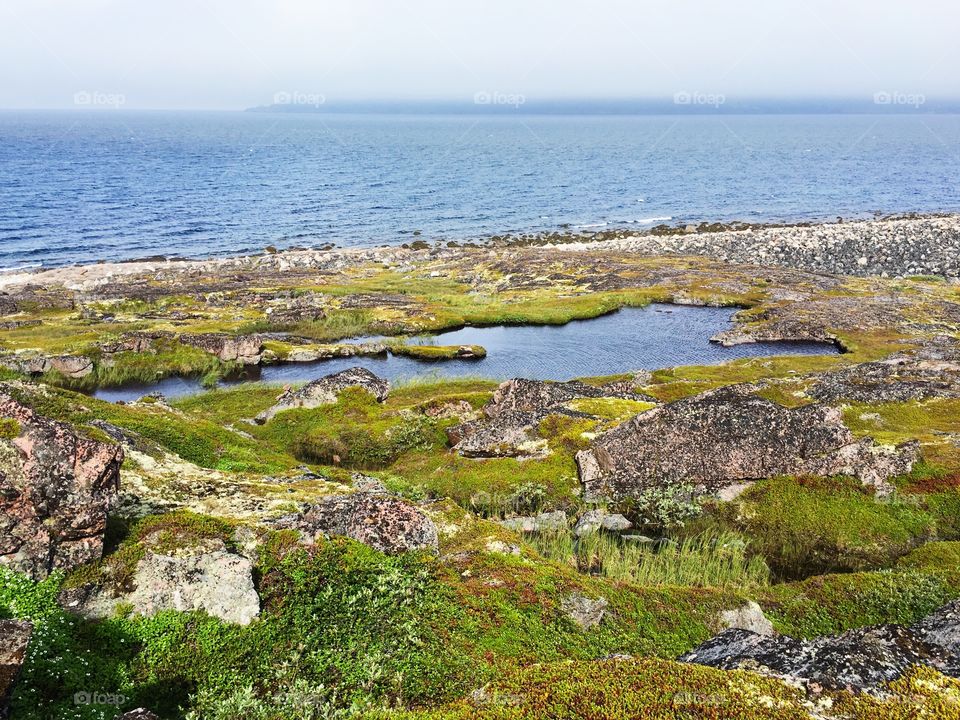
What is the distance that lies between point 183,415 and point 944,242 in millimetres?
137296

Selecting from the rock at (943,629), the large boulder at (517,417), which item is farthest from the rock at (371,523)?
the large boulder at (517,417)

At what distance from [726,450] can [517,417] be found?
1252 centimetres

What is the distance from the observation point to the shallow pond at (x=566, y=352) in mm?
65938

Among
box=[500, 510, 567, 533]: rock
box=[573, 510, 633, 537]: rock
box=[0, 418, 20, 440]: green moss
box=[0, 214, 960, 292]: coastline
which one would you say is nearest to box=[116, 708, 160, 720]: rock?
box=[0, 418, 20, 440]: green moss

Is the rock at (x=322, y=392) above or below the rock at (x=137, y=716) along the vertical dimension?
below

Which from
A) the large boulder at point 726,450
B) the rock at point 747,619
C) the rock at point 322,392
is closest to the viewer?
the rock at point 747,619

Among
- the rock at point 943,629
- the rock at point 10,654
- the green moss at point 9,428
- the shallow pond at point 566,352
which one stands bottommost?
the shallow pond at point 566,352

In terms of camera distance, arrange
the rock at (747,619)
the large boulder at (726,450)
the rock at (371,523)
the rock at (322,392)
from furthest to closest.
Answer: the rock at (322,392)
the large boulder at (726,450)
the rock at (371,523)
the rock at (747,619)

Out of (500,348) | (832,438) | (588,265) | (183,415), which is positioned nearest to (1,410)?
(183,415)

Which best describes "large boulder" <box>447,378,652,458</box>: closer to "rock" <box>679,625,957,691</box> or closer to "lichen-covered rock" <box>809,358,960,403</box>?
"lichen-covered rock" <box>809,358,960,403</box>

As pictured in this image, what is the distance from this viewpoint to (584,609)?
17438 mm

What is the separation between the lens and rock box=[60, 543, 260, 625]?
14938 millimetres

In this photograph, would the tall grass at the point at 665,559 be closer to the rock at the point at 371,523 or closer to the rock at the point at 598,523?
the rock at the point at 598,523

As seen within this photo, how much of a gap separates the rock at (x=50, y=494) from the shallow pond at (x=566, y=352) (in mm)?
46366
